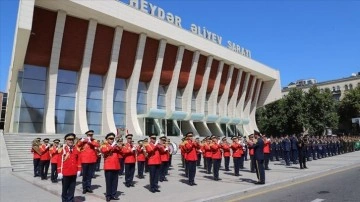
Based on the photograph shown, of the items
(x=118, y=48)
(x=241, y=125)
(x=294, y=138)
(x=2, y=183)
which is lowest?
(x=2, y=183)

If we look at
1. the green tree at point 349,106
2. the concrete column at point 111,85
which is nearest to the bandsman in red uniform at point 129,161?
the concrete column at point 111,85

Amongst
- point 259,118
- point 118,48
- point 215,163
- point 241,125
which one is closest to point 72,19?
point 118,48

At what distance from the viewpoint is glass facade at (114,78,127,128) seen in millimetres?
37125

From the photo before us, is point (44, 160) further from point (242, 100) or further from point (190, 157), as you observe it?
point (242, 100)

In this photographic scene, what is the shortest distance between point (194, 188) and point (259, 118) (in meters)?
60.2

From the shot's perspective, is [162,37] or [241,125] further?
[241,125]

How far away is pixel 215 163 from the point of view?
47.9 feet

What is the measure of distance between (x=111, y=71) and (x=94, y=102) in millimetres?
3928

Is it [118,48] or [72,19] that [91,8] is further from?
[118,48]

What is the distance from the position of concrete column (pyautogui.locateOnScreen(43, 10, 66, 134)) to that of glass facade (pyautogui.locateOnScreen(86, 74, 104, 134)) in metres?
4.53

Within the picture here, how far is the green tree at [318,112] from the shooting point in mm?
53125

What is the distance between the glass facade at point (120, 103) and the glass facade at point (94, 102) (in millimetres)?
1858

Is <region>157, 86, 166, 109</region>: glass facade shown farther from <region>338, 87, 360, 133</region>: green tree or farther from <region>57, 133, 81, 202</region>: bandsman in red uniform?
<region>338, 87, 360, 133</region>: green tree

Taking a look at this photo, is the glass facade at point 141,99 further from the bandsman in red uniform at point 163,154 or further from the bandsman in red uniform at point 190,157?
the bandsman in red uniform at point 190,157
